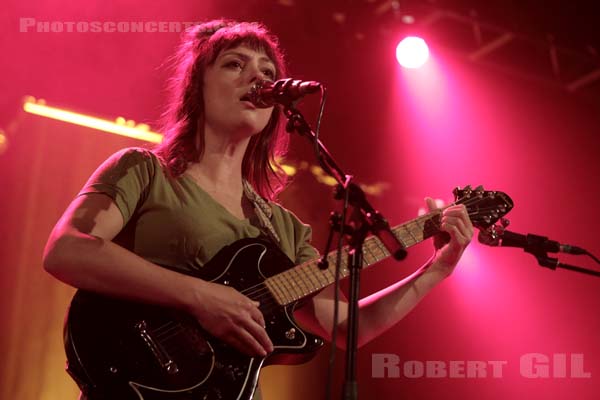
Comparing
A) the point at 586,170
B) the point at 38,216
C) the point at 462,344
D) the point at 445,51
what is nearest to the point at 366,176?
the point at 445,51

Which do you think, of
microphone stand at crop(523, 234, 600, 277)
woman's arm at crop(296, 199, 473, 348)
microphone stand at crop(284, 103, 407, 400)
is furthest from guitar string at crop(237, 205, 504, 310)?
microphone stand at crop(523, 234, 600, 277)

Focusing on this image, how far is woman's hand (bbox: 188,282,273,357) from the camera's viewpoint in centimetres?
210

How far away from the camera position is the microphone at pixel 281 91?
2.10 metres

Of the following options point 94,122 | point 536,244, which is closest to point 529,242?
point 536,244

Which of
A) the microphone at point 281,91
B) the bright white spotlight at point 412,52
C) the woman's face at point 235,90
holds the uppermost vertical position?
the bright white spotlight at point 412,52

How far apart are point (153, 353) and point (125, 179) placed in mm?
645

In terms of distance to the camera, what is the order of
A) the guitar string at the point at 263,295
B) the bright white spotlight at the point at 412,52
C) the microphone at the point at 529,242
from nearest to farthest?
the guitar string at the point at 263,295 < the microphone at the point at 529,242 < the bright white spotlight at the point at 412,52

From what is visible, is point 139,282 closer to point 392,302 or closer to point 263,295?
point 263,295

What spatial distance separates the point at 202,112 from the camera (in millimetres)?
2883

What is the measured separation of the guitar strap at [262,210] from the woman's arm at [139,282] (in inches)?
19.4

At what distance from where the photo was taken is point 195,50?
3037 millimetres

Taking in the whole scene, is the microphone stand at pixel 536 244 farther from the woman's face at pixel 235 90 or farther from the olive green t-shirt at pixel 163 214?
the woman's face at pixel 235 90

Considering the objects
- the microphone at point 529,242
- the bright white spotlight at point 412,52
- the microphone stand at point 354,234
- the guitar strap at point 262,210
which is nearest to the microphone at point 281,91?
the microphone stand at point 354,234

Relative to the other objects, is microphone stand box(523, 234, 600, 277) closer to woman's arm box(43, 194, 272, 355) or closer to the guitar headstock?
the guitar headstock
